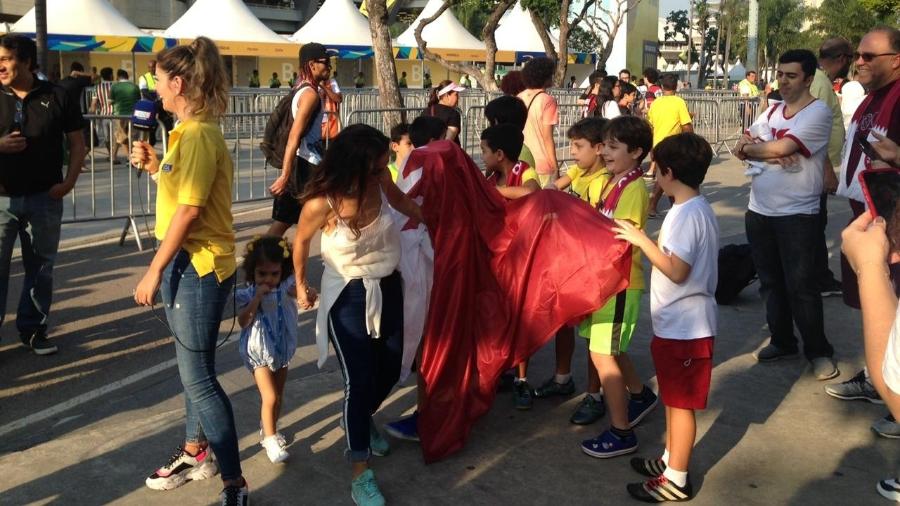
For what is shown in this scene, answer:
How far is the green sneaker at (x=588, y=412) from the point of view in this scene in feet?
15.7

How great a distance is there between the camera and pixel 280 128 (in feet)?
24.2

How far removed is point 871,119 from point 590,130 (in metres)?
1.59

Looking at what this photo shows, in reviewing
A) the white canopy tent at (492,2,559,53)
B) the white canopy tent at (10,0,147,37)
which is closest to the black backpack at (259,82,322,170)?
the white canopy tent at (10,0,147,37)

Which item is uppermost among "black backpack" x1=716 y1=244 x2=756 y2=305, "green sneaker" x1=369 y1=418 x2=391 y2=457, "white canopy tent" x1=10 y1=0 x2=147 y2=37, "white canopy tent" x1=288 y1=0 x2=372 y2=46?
"white canopy tent" x1=288 y1=0 x2=372 y2=46

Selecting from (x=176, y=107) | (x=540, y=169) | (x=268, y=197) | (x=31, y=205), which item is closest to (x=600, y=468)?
(x=176, y=107)

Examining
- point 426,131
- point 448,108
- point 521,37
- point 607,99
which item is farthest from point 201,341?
point 521,37

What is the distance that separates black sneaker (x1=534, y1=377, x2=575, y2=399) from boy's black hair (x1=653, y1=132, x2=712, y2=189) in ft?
5.41

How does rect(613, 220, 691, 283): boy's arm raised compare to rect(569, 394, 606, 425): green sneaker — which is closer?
rect(613, 220, 691, 283): boy's arm raised

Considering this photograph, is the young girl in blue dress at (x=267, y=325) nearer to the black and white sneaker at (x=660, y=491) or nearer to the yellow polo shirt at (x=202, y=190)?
the yellow polo shirt at (x=202, y=190)

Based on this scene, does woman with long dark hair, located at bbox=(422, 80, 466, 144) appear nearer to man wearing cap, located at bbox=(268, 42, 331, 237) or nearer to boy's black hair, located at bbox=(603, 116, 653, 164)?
man wearing cap, located at bbox=(268, 42, 331, 237)

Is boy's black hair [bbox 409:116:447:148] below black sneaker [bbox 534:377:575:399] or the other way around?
the other way around

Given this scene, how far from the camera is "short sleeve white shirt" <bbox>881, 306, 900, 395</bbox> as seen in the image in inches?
98.3

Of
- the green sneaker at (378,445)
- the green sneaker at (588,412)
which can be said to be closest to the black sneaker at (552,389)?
the green sneaker at (588,412)

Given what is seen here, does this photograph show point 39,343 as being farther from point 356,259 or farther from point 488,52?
point 488,52
